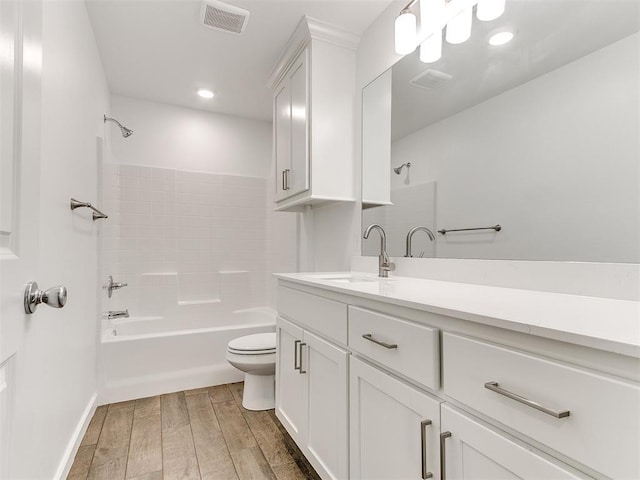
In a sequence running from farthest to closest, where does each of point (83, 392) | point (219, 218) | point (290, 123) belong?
point (219, 218) < point (290, 123) < point (83, 392)

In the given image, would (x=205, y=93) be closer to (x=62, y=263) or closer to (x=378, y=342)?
(x=62, y=263)

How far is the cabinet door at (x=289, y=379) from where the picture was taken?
1564mm

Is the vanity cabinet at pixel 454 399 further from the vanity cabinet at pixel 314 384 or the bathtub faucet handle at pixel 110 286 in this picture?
the bathtub faucet handle at pixel 110 286

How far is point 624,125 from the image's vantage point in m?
0.94

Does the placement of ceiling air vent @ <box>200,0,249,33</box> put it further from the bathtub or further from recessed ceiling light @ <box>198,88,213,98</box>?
the bathtub

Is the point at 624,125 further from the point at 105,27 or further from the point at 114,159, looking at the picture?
the point at 114,159

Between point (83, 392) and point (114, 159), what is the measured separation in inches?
75.5

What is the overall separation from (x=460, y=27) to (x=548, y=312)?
1298 mm

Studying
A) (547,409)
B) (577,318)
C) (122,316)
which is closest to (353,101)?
(577,318)

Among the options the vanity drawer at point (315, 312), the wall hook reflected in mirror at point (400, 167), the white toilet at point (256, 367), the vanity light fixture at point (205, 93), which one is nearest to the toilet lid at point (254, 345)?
the white toilet at point (256, 367)

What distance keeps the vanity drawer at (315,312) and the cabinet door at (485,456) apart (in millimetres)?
493

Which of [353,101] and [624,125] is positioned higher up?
[353,101]

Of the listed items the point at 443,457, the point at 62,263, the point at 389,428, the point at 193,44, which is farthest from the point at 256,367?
the point at 193,44

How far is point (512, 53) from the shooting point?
1.25 meters
